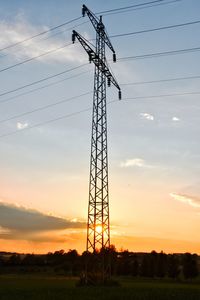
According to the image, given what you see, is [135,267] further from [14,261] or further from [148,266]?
[14,261]

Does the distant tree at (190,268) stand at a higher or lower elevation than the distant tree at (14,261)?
lower

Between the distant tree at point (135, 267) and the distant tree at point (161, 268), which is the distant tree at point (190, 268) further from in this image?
the distant tree at point (135, 267)

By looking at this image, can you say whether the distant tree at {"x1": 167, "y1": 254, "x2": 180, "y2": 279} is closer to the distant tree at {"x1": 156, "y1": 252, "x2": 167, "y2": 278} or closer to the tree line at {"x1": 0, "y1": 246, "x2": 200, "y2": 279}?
the tree line at {"x1": 0, "y1": 246, "x2": 200, "y2": 279}

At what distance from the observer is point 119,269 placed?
146 metres

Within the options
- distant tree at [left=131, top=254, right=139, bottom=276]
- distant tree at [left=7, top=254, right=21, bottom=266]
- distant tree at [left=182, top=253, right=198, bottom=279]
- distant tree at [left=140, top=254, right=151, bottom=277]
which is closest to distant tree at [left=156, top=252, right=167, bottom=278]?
distant tree at [left=140, top=254, right=151, bottom=277]

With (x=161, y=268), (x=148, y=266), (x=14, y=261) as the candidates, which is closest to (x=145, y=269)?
(x=148, y=266)

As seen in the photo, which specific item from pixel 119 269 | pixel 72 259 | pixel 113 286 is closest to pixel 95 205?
pixel 113 286

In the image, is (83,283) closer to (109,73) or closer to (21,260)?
(109,73)

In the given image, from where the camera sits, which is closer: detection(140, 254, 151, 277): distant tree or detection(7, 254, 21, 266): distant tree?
detection(140, 254, 151, 277): distant tree

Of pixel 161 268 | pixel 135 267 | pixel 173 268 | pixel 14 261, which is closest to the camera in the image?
pixel 173 268

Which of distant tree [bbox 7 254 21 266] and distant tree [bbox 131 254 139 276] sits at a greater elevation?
distant tree [bbox 7 254 21 266]

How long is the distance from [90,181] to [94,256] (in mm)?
7147

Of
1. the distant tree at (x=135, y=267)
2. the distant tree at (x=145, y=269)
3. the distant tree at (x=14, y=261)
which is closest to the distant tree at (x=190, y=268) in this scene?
the distant tree at (x=145, y=269)

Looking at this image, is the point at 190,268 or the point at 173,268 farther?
the point at 173,268
